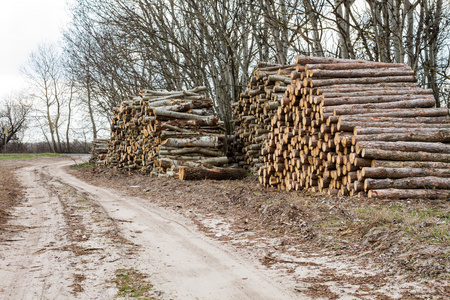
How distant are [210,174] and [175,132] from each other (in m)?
2.10

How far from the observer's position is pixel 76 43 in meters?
26.3

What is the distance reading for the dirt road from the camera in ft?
12.4

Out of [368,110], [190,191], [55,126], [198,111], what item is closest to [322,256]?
[368,110]

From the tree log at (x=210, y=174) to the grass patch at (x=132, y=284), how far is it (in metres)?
8.40

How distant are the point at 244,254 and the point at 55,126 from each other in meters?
48.7

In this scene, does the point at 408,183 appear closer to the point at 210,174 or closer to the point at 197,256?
the point at 197,256

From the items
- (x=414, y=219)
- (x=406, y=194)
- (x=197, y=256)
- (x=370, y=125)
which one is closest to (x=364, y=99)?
(x=370, y=125)

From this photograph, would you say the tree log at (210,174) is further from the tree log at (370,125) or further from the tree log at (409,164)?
the tree log at (409,164)

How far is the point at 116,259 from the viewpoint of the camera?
187 inches

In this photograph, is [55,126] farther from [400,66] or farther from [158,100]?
[400,66]

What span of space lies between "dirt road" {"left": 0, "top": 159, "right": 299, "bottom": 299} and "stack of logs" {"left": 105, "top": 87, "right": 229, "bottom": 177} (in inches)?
239

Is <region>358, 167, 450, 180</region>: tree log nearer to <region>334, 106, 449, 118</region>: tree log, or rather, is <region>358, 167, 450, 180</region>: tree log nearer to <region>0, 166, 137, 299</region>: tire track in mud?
<region>334, 106, 449, 118</region>: tree log

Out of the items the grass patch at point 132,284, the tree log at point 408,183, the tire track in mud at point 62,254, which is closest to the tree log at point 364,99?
the tree log at point 408,183

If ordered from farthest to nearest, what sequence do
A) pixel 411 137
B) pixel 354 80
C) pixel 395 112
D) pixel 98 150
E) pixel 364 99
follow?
pixel 98 150, pixel 354 80, pixel 364 99, pixel 395 112, pixel 411 137
